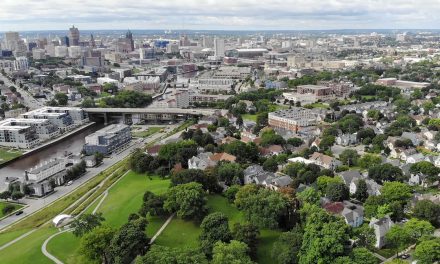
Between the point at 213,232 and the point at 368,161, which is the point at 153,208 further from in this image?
the point at 368,161

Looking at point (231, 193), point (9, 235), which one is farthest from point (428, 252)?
point (9, 235)

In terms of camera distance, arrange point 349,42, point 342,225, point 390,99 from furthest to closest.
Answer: point 349,42 < point 390,99 < point 342,225

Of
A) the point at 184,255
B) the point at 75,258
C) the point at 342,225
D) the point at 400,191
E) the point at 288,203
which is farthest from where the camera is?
the point at 400,191

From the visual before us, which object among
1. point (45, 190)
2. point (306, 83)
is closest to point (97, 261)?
point (45, 190)

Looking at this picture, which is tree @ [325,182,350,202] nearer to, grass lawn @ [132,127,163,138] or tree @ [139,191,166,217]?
tree @ [139,191,166,217]

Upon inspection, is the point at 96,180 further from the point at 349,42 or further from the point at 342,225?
the point at 349,42

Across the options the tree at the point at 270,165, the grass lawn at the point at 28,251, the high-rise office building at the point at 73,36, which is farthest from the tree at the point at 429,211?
the high-rise office building at the point at 73,36
